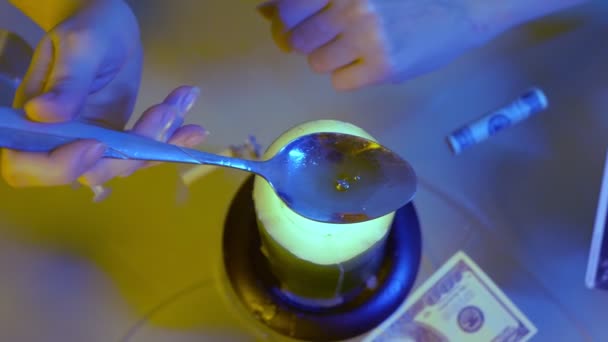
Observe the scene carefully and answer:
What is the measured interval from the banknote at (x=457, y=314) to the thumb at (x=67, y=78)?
37 cm

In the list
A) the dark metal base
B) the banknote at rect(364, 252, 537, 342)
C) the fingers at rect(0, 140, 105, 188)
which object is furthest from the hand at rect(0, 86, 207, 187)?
the banknote at rect(364, 252, 537, 342)

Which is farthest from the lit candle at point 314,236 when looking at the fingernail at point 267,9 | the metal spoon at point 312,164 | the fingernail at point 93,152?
the fingernail at point 267,9

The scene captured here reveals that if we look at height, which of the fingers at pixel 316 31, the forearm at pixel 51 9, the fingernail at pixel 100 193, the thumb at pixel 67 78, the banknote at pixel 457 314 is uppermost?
the forearm at pixel 51 9

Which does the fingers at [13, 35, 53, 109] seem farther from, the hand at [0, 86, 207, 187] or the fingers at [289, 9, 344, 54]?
the fingers at [289, 9, 344, 54]

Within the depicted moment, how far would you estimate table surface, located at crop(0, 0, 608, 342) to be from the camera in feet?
1.82

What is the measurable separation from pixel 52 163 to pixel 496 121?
456 millimetres

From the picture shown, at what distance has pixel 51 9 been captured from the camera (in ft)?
1.65

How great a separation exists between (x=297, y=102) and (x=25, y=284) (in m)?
0.36

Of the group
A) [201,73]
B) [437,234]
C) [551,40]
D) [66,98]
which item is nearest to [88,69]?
[66,98]

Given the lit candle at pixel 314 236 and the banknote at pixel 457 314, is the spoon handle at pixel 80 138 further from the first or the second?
the banknote at pixel 457 314

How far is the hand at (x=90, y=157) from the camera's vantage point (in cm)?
35

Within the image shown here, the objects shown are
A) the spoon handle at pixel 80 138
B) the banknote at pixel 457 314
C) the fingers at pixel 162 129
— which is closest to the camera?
the spoon handle at pixel 80 138

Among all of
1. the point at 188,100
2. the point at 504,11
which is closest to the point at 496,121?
the point at 504,11

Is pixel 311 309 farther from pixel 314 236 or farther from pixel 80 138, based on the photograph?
pixel 80 138
